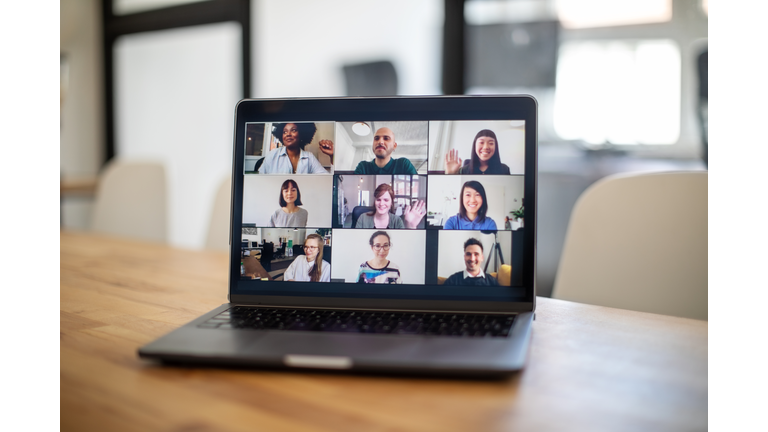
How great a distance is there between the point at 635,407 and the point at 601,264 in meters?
0.60

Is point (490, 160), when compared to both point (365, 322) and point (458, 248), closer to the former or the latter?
point (458, 248)

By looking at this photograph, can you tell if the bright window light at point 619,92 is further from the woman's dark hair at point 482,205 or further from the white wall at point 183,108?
the white wall at point 183,108

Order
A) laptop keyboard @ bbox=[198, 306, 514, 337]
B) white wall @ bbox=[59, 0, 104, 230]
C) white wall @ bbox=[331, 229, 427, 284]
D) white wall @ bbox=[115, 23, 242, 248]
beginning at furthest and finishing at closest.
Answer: white wall @ bbox=[59, 0, 104, 230]
white wall @ bbox=[115, 23, 242, 248]
white wall @ bbox=[331, 229, 427, 284]
laptop keyboard @ bbox=[198, 306, 514, 337]

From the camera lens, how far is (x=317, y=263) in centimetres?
66

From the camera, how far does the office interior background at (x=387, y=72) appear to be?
2.04m

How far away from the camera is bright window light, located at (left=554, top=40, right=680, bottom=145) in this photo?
2018 millimetres

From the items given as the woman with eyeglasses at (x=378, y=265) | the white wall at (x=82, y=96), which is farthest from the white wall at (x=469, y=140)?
the white wall at (x=82, y=96)

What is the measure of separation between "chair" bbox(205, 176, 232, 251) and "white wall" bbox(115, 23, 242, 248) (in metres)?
1.78

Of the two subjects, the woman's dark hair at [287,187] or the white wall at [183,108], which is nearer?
the woman's dark hair at [287,187]

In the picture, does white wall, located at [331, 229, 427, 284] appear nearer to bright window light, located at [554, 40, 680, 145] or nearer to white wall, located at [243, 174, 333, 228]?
white wall, located at [243, 174, 333, 228]

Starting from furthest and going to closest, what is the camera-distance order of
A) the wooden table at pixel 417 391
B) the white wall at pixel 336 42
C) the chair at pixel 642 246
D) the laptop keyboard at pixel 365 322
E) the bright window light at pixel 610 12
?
1. the white wall at pixel 336 42
2. the bright window light at pixel 610 12
3. the chair at pixel 642 246
4. the laptop keyboard at pixel 365 322
5. the wooden table at pixel 417 391

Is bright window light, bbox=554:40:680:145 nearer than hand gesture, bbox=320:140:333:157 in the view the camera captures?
No

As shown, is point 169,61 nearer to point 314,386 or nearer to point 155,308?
point 155,308

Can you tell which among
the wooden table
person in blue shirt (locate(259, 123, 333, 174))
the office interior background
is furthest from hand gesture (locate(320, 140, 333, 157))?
the office interior background
